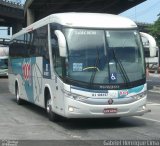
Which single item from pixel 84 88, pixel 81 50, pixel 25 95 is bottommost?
pixel 25 95

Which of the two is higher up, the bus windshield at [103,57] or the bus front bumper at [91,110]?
the bus windshield at [103,57]

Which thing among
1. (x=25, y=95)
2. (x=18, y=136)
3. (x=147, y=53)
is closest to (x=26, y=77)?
(x=25, y=95)

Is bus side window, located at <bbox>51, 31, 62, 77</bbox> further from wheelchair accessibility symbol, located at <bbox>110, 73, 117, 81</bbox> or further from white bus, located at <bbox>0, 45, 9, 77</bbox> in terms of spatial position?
white bus, located at <bbox>0, 45, 9, 77</bbox>

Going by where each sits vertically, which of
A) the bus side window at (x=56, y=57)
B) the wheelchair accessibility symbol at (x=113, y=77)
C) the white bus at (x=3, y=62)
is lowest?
the white bus at (x=3, y=62)

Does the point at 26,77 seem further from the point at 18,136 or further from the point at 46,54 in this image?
the point at 18,136

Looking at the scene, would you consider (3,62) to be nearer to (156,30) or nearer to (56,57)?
(56,57)

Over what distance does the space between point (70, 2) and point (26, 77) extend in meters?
40.4

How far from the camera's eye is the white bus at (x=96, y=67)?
13.9 metres

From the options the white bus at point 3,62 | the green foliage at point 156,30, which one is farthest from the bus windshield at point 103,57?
the green foliage at point 156,30

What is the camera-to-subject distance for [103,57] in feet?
46.9

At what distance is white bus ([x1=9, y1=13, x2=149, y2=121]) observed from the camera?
1394 centimetres

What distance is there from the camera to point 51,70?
15570 mm

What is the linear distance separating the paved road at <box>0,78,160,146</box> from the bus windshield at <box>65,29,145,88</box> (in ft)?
4.38

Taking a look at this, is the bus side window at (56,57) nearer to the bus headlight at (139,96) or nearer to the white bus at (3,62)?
the bus headlight at (139,96)
